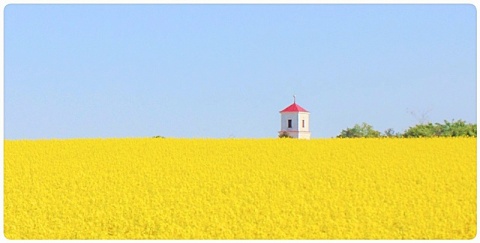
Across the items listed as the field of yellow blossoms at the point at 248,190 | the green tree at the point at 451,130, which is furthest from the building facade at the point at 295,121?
the green tree at the point at 451,130

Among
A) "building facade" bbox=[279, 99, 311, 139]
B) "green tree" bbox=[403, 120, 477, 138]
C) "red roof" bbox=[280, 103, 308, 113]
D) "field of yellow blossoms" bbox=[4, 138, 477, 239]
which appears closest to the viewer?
"field of yellow blossoms" bbox=[4, 138, 477, 239]

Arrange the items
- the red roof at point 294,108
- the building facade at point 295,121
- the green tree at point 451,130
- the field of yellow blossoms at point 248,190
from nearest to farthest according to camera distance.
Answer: the field of yellow blossoms at point 248,190
the red roof at point 294,108
the building facade at point 295,121
the green tree at point 451,130

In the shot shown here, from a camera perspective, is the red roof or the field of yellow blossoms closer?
the field of yellow blossoms

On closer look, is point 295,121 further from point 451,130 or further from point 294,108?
point 451,130

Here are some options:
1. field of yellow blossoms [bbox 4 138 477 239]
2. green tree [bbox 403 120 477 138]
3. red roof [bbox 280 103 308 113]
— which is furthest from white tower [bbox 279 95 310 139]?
green tree [bbox 403 120 477 138]

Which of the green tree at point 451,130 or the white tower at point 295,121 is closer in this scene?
the white tower at point 295,121

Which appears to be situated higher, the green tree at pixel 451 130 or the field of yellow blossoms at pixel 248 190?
the green tree at pixel 451 130

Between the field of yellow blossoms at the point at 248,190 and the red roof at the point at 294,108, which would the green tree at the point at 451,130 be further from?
the red roof at the point at 294,108

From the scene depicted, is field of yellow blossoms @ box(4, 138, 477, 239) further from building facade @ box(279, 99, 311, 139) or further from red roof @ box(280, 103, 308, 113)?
red roof @ box(280, 103, 308, 113)
